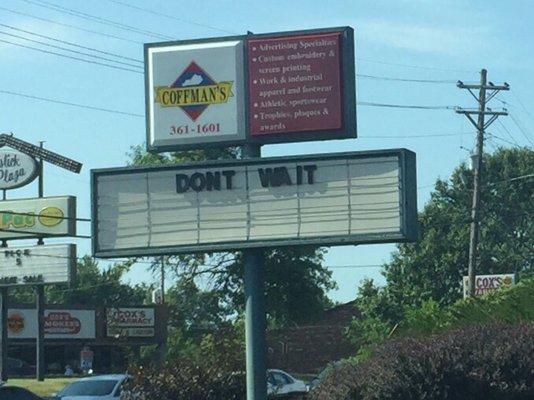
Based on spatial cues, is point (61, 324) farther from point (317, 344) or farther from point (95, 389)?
point (95, 389)

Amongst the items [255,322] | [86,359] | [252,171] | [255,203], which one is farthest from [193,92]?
[86,359]

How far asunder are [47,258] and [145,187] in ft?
108

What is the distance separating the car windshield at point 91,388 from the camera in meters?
27.3

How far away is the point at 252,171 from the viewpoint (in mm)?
19328

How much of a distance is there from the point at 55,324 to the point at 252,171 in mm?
48690

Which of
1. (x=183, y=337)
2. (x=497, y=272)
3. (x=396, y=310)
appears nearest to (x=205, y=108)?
(x=183, y=337)

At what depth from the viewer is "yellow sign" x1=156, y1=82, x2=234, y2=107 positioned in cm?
1953

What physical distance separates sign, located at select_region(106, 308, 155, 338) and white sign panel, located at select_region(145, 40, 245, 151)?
47.8 meters

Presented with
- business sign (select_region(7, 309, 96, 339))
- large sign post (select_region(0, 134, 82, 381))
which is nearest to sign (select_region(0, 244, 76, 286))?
large sign post (select_region(0, 134, 82, 381))

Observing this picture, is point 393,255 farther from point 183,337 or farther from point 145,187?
point 145,187

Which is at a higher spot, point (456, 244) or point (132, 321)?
point (456, 244)

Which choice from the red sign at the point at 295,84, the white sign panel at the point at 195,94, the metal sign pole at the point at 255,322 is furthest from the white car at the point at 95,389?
the red sign at the point at 295,84

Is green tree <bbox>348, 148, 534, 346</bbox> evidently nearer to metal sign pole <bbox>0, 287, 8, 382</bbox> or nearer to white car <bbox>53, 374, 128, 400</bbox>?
metal sign pole <bbox>0, 287, 8, 382</bbox>

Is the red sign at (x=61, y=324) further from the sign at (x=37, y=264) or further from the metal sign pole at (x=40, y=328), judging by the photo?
the sign at (x=37, y=264)
